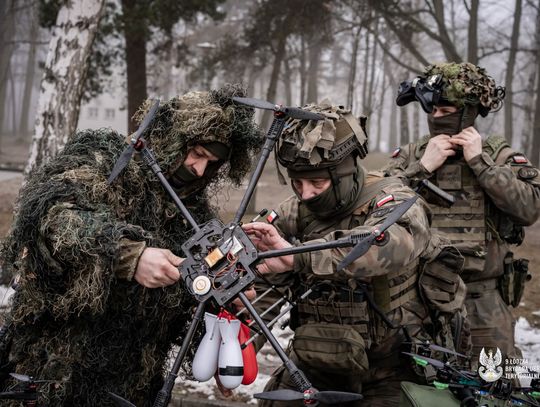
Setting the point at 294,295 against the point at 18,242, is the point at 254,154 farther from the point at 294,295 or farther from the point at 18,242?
the point at 18,242

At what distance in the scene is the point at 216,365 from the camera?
104 inches

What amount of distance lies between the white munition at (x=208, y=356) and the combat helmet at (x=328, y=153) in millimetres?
765

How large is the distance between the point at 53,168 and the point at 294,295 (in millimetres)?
1316

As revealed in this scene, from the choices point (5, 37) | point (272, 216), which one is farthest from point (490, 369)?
point (5, 37)

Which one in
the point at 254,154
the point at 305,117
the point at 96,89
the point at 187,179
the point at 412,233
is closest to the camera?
the point at 305,117

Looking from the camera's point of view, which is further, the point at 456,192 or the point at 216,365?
the point at 456,192

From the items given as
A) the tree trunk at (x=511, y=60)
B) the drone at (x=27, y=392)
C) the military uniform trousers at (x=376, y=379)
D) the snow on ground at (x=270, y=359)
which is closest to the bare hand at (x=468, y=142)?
the snow on ground at (x=270, y=359)

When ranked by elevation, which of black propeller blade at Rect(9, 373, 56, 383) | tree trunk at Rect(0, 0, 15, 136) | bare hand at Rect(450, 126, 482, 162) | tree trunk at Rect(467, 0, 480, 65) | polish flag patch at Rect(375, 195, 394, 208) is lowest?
black propeller blade at Rect(9, 373, 56, 383)

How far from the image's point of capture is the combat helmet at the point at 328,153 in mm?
2939

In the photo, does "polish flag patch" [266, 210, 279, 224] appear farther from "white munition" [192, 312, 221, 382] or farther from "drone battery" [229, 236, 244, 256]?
"drone battery" [229, 236, 244, 256]

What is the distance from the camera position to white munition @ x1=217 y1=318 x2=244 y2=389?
2.55 metres

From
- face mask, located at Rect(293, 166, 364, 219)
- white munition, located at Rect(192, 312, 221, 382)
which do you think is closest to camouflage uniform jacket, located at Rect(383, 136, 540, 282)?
face mask, located at Rect(293, 166, 364, 219)

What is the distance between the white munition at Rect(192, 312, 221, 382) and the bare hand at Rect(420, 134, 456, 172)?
218cm

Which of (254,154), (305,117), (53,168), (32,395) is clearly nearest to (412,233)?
(305,117)
